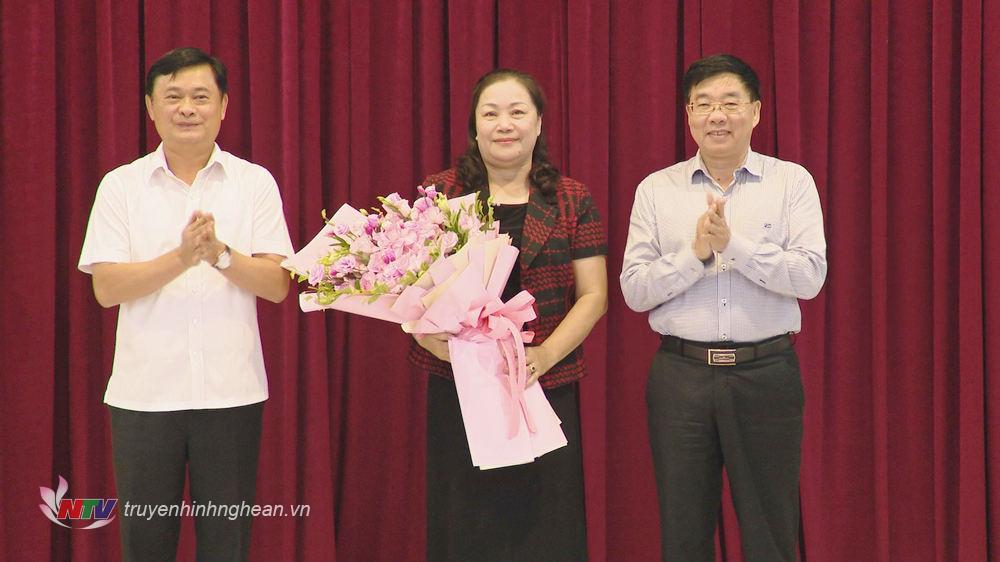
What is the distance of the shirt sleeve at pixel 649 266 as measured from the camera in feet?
7.76

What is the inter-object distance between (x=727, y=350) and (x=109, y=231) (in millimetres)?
1637

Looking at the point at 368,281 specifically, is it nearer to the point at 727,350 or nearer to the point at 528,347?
the point at 528,347

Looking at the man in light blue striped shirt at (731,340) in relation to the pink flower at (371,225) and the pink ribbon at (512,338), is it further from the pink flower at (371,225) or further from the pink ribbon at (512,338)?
the pink flower at (371,225)

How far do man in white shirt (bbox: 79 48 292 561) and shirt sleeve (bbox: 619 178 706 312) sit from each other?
3.11 feet

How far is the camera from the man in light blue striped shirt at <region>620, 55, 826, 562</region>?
2.41 metres

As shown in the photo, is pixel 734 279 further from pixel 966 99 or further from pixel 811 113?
pixel 966 99

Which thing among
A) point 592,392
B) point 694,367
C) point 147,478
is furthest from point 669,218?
point 147,478

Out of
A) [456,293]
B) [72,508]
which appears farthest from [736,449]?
[72,508]

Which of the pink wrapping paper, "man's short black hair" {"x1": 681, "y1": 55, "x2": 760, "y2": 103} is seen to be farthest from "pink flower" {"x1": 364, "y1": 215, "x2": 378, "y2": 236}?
"man's short black hair" {"x1": 681, "y1": 55, "x2": 760, "y2": 103}

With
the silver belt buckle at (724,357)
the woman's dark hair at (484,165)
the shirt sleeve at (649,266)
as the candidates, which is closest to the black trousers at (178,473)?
the woman's dark hair at (484,165)

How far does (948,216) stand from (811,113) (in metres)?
0.59

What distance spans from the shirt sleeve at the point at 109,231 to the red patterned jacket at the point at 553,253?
813 mm

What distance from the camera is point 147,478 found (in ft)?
7.48

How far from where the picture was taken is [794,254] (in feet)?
7.83
